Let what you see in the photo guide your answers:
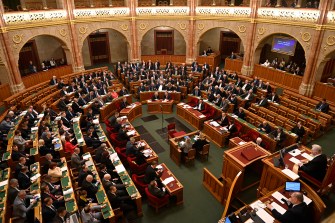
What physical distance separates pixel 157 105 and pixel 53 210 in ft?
29.8

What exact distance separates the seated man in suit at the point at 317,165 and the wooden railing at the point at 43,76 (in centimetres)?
1664

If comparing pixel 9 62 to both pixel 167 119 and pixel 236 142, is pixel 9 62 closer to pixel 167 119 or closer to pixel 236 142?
pixel 167 119

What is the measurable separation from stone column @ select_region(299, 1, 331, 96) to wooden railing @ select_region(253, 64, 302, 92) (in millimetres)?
534

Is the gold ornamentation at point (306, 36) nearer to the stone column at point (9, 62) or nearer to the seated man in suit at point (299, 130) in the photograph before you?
the seated man in suit at point (299, 130)

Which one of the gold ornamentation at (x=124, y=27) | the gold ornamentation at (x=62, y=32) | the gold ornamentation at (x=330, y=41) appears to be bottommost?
the gold ornamentation at (x=330, y=41)

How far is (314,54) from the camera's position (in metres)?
14.3

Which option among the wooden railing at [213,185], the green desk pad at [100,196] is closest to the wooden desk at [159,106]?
the wooden railing at [213,185]

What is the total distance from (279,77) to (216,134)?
8.16 meters

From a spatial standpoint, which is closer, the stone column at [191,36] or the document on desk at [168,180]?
the document on desk at [168,180]

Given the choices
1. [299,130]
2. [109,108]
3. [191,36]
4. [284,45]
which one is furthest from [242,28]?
[109,108]

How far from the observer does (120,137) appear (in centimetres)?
1073

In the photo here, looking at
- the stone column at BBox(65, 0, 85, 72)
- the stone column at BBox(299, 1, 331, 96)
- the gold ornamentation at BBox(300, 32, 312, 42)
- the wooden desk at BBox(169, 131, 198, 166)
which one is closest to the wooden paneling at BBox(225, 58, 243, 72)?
the gold ornamentation at BBox(300, 32, 312, 42)

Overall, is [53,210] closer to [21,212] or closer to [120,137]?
[21,212]

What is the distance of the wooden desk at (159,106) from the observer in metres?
14.7
